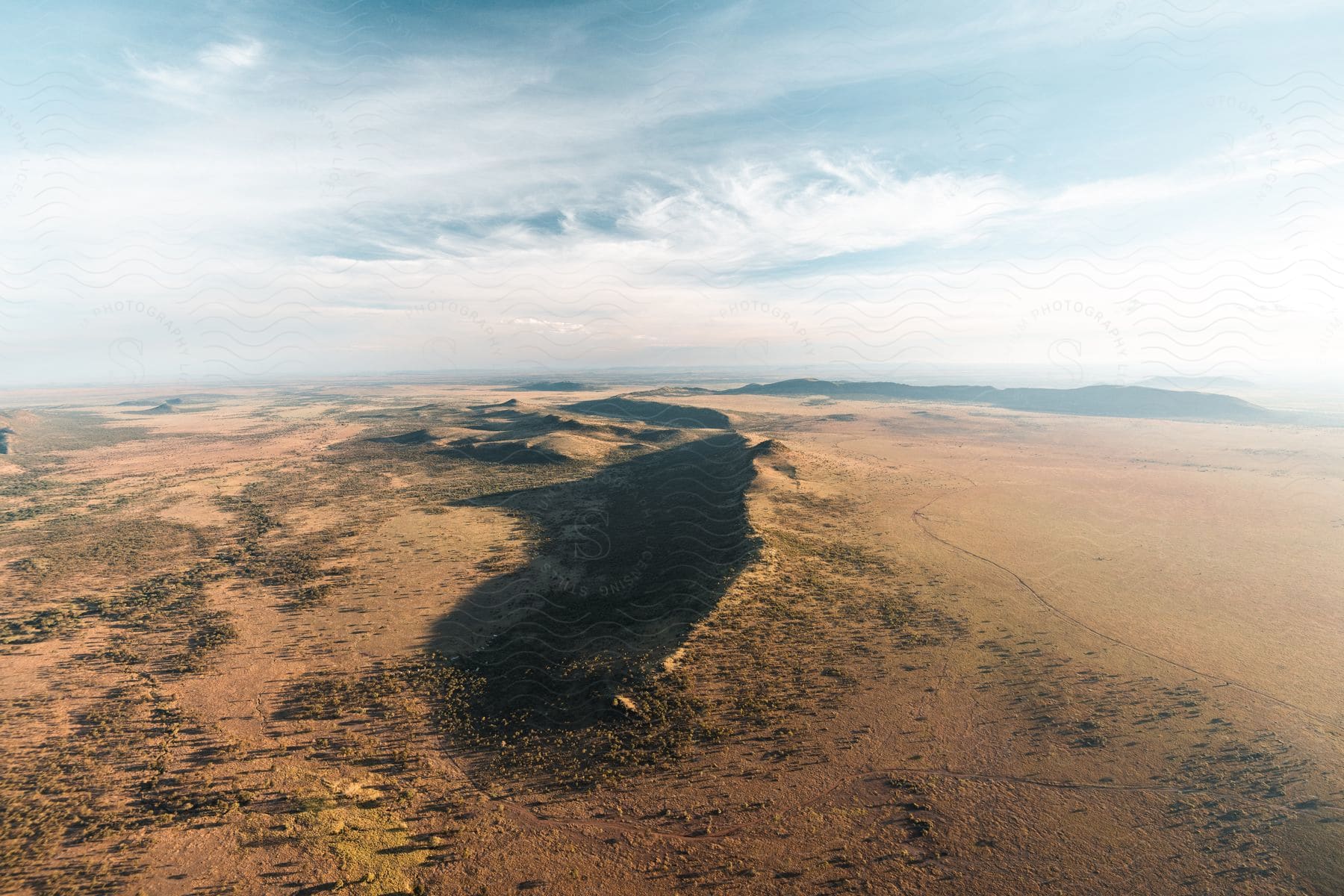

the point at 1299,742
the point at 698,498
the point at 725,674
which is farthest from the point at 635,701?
the point at 698,498

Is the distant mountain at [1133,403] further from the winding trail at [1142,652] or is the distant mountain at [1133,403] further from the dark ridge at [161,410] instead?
the dark ridge at [161,410]

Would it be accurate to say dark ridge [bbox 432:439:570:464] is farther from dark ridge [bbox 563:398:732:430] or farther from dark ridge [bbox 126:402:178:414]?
dark ridge [bbox 126:402:178:414]

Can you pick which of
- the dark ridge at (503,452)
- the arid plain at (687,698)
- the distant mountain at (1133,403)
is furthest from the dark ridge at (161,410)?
the distant mountain at (1133,403)

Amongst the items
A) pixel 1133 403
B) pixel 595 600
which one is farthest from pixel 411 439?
pixel 1133 403

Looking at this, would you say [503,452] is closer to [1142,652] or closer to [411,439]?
[411,439]

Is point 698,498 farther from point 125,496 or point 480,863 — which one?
point 125,496

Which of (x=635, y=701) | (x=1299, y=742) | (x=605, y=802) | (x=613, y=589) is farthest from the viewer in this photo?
(x=613, y=589)
